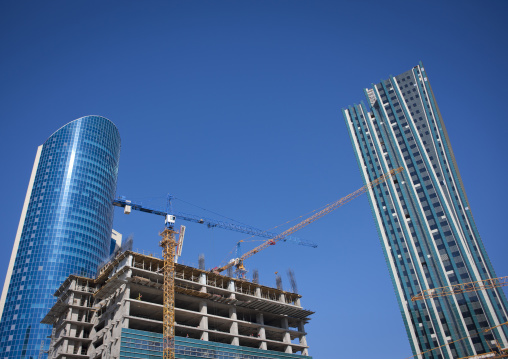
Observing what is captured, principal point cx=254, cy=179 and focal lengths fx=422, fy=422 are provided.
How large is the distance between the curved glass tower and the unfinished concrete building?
40990 mm

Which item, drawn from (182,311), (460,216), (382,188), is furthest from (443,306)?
(182,311)

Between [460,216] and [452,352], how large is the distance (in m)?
36.2

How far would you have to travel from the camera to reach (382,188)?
129 meters

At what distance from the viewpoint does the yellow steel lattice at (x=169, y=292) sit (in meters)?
69.1

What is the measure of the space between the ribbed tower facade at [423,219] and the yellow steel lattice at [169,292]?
219 ft

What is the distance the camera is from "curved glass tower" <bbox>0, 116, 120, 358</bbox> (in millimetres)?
119625

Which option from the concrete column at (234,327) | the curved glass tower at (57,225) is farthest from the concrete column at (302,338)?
the curved glass tower at (57,225)

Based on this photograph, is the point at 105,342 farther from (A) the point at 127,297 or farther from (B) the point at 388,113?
(B) the point at 388,113

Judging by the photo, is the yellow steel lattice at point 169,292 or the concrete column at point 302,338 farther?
the concrete column at point 302,338

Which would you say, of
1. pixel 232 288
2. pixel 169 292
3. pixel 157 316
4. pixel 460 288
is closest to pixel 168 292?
pixel 169 292

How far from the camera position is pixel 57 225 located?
13488cm

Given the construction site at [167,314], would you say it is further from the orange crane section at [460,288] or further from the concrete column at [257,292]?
the orange crane section at [460,288]

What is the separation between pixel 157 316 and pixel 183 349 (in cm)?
982

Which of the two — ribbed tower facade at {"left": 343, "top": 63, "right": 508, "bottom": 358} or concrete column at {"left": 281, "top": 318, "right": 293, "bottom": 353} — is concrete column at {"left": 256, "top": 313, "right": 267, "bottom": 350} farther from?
ribbed tower facade at {"left": 343, "top": 63, "right": 508, "bottom": 358}
